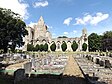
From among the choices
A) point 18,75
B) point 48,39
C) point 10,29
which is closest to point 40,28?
point 48,39

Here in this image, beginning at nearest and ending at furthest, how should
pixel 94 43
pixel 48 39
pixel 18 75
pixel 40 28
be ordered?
pixel 18 75 → pixel 48 39 → pixel 94 43 → pixel 40 28

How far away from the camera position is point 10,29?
5616cm

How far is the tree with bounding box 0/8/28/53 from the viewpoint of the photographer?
174 ft

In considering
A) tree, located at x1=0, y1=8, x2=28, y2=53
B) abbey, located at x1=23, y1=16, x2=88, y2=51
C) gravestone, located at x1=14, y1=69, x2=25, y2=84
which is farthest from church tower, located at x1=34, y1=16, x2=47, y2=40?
gravestone, located at x1=14, y1=69, x2=25, y2=84

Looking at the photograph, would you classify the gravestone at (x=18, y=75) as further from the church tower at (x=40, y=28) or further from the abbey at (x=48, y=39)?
the church tower at (x=40, y=28)

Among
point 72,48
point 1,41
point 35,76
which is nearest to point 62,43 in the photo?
point 72,48

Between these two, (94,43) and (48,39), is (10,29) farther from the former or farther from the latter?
(94,43)

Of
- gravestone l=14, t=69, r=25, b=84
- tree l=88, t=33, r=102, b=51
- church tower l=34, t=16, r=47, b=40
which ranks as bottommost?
gravestone l=14, t=69, r=25, b=84

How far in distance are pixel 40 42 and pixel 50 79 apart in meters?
75.6

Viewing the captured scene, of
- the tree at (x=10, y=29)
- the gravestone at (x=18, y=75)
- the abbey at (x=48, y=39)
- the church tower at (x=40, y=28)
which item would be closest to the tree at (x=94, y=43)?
the abbey at (x=48, y=39)

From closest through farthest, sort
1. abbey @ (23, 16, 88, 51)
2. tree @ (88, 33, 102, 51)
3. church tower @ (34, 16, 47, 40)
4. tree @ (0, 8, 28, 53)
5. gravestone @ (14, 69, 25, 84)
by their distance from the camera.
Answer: gravestone @ (14, 69, 25, 84) < tree @ (0, 8, 28, 53) < abbey @ (23, 16, 88, 51) < tree @ (88, 33, 102, 51) < church tower @ (34, 16, 47, 40)

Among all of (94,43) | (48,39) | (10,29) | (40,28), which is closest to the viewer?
(10,29)

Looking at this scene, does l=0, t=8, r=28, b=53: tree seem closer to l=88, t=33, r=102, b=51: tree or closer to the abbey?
the abbey

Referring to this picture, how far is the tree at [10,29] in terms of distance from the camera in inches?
2083
